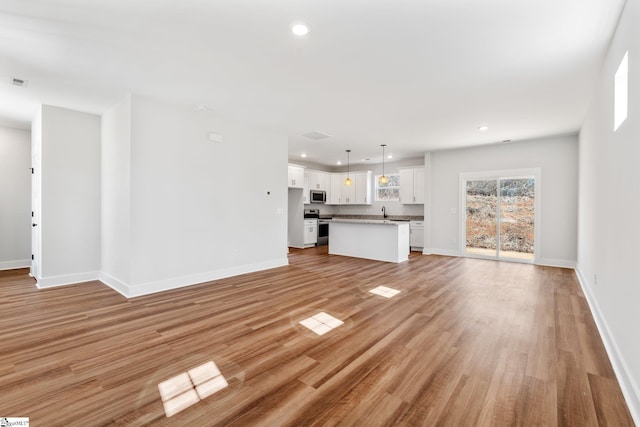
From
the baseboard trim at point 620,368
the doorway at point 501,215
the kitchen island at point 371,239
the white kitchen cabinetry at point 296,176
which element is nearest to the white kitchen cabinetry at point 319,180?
the white kitchen cabinetry at point 296,176

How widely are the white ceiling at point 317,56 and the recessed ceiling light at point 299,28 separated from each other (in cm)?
7

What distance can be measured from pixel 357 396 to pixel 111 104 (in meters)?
5.07

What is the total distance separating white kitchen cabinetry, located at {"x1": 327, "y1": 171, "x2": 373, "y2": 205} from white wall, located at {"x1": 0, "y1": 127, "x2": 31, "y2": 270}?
7.65 metres

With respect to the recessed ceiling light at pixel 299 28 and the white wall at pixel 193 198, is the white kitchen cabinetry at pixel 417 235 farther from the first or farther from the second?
the recessed ceiling light at pixel 299 28

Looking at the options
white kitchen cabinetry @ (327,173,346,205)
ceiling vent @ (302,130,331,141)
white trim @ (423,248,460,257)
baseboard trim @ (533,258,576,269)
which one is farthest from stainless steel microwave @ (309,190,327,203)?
baseboard trim @ (533,258,576,269)

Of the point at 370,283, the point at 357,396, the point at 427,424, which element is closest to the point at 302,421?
the point at 357,396

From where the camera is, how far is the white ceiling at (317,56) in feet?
7.43

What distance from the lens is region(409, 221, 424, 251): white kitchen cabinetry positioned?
8398mm

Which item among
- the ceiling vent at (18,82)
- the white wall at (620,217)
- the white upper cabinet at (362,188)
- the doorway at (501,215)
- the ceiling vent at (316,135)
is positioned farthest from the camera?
the white upper cabinet at (362,188)

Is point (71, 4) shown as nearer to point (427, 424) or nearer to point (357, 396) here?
point (357, 396)

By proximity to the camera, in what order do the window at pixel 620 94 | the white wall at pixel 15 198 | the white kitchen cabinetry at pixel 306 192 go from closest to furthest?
1. the window at pixel 620 94
2. the white wall at pixel 15 198
3. the white kitchen cabinetry at pixel 306 192

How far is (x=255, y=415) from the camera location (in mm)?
1710

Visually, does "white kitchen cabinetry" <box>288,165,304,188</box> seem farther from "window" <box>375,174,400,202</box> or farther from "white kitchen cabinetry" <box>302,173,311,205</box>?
"window" <box>375,174,400,202</box>

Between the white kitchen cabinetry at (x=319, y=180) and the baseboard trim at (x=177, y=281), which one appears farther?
the white kitchen cabinetry at (x=319, y=180)
